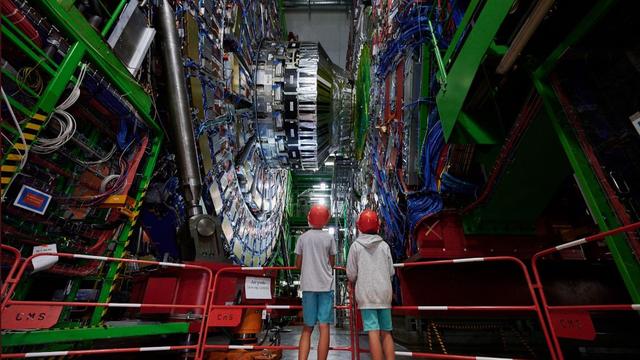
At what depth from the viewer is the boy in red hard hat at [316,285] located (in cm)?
290

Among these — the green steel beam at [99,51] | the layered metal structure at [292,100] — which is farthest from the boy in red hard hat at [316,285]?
the layered metal structure at [292,100]

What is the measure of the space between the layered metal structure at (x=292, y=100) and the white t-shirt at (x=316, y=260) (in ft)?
12.3

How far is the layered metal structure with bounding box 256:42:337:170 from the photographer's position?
257 inches

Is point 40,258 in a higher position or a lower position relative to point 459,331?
higher

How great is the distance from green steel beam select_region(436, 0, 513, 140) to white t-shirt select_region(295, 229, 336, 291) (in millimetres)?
1589

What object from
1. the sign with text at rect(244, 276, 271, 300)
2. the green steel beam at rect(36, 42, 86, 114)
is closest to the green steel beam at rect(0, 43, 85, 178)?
the green steel beam at rect(36, 42, 86, 114)

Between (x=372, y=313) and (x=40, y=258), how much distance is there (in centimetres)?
275

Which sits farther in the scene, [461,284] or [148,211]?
[148,211]

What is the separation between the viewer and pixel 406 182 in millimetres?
4469

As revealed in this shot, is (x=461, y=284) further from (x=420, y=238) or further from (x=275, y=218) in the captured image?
(x=275, y=218)

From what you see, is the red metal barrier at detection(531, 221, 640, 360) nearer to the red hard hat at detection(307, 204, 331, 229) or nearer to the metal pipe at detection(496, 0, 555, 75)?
the metal pipe at detection(496, 0, 555, 75)

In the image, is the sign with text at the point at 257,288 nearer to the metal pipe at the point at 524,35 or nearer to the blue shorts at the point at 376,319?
the blue shorts at the point at 376,319

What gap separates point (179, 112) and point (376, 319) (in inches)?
123

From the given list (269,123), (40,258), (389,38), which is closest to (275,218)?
(269,123)
